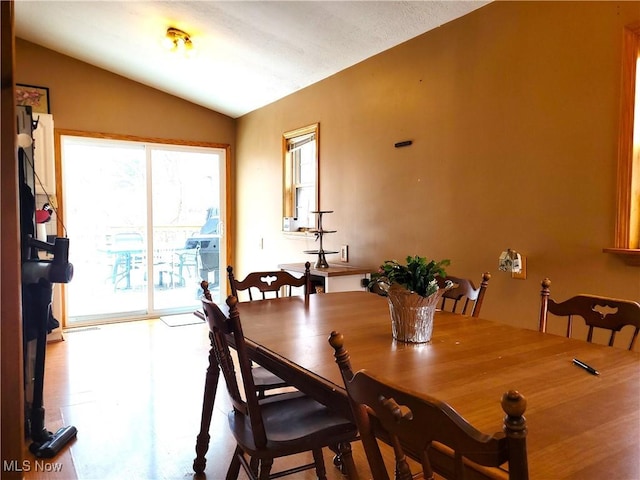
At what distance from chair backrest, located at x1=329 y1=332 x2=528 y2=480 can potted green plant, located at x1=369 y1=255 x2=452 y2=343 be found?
1.76 ft

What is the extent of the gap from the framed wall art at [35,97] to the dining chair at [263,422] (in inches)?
157

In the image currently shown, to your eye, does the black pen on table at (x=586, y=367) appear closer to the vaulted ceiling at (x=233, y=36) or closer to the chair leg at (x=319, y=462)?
the chair leg at (x=319, y=462)

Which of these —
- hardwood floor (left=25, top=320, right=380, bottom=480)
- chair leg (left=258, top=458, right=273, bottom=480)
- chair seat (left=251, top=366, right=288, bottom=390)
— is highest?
chair seat (left=251, top=366, right=288, bottom=390)

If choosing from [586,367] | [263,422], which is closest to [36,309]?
[263,422]

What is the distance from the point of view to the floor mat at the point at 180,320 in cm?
488

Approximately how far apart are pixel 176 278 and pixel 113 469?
11.5 feet

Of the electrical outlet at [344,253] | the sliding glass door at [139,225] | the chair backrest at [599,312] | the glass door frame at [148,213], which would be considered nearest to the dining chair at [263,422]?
the chair backrest at [599,312]

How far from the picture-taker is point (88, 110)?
15.5 ft

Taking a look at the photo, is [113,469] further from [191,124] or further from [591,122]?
[191,124]

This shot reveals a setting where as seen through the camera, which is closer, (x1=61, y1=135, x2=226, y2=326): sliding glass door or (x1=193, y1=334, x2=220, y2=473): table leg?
(x1=193, y1=334, x2=220, y2=473): table leg

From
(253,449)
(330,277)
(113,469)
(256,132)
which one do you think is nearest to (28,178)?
(113,469)

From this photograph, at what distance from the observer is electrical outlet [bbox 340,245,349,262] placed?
147 inches

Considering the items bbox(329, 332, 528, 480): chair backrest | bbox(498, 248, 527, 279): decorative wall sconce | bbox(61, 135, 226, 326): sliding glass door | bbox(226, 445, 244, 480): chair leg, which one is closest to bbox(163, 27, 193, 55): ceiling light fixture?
bbox(61, 135, 226, 326): sliding glass door

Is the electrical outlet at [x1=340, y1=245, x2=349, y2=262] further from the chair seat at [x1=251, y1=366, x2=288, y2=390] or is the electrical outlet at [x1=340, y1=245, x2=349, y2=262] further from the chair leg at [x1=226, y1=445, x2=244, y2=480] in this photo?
the chair leg at [x1=226, y1=445, x2=244, y2=480]
